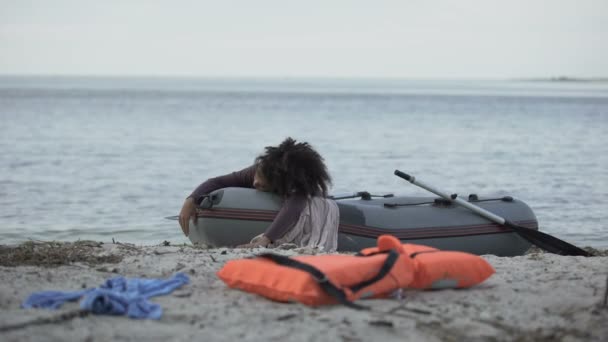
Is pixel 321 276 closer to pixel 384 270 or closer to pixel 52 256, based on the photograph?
pixel 384 270

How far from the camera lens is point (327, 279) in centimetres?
397

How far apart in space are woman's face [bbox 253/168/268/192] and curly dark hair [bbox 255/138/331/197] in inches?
3.8

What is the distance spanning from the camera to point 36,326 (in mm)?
3584

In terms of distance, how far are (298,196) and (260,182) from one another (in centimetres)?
35

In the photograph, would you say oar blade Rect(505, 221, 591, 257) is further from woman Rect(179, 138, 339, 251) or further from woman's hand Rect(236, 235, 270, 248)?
woman's hand Rect(236, 235, 270, 248)

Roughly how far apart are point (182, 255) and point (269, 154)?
932mm

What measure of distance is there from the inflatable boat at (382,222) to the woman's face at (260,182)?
6cm

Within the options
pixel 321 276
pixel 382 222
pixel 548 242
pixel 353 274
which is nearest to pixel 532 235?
pixel 548 242

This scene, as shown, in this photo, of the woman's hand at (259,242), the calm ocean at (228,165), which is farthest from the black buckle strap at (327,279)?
the calm ocean at (228,165)

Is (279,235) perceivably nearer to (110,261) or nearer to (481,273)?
(110,261)

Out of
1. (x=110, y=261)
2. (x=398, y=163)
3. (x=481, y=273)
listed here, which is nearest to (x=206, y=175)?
(x=398, y=163)

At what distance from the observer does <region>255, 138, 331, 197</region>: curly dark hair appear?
18.9 feet

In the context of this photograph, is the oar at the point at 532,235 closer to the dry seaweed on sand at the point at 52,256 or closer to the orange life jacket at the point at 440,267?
the orange life jacket at the point at 440,267

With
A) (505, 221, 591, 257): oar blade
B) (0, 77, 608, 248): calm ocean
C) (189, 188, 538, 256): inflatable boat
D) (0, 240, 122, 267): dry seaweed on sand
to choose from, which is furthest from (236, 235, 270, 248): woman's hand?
(0, 77, 608, 248): calm ocean
